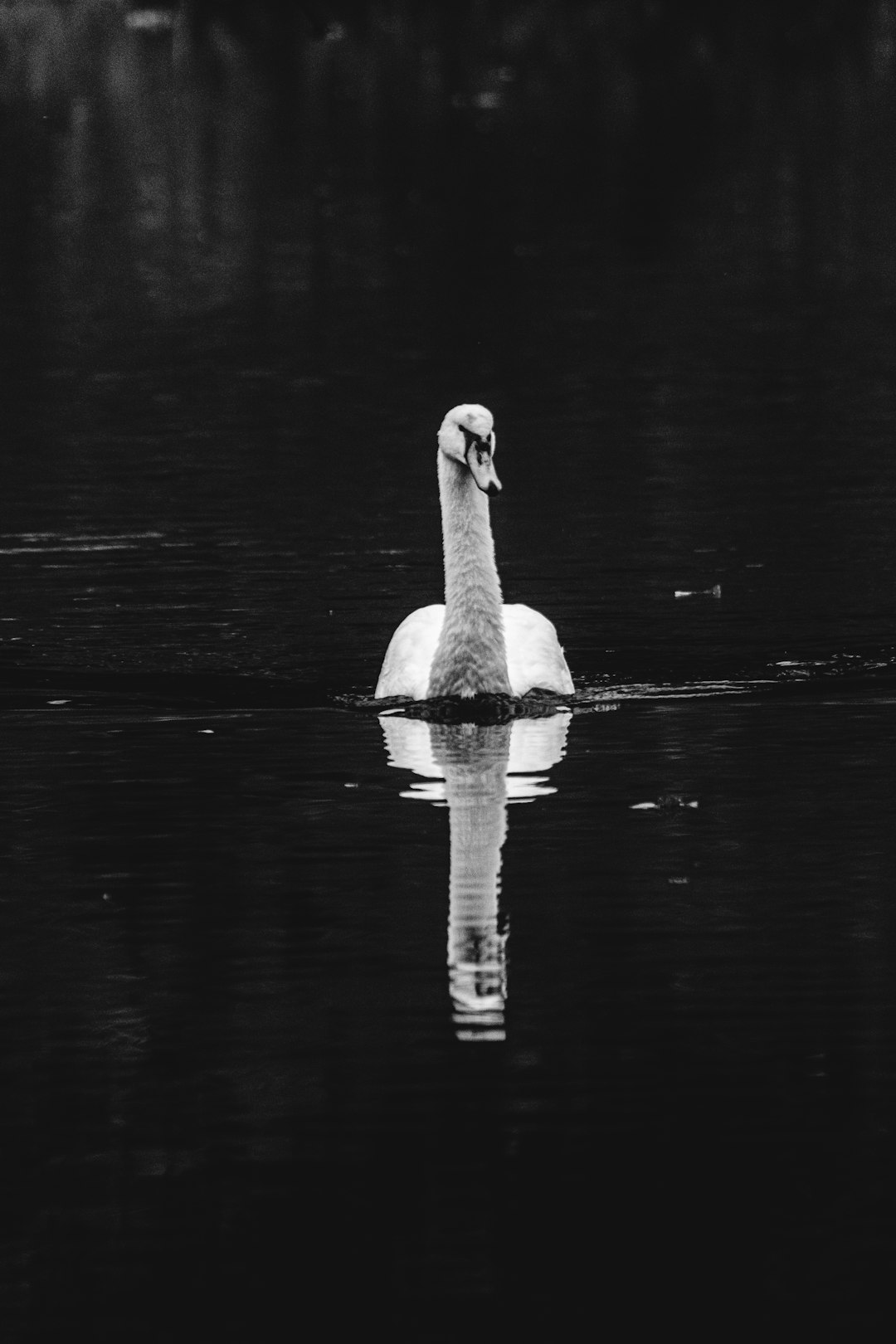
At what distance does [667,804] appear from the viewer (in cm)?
1252

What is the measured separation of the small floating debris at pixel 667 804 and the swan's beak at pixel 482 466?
2585 millimetres

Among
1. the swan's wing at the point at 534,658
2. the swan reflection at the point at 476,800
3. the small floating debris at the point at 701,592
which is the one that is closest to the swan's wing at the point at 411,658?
the swan reflection at the point at 476,800

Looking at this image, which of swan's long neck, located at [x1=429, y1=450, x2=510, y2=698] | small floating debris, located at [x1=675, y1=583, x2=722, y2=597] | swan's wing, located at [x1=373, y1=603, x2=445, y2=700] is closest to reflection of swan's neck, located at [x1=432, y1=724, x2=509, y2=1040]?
swan's long neck, located at [x1=429, y1=450, x2=510, y2=698]

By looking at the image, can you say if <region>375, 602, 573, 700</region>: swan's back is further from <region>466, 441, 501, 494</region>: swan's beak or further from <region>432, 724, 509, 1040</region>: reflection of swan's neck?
<region>466, 441, 501, 494</region>: swan's beak

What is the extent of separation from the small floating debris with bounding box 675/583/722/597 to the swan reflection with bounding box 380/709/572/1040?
3076 millimetres

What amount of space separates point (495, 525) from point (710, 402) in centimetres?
638

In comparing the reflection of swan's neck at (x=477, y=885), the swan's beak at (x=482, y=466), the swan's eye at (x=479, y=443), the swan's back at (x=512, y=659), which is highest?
the swan's eye at (x=479, y=443)

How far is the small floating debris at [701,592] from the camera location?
17.8 metres

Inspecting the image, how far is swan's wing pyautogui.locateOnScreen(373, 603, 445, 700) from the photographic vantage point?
49.3ft

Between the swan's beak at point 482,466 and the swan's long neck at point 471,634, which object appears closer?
the swan's beak at point 482,466

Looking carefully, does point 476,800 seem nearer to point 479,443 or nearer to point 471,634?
point 471,634

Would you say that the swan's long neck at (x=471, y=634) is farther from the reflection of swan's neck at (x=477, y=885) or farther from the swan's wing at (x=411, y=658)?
the reflection of swan's neck at (x=477, y=885)

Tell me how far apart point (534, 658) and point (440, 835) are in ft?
10.1

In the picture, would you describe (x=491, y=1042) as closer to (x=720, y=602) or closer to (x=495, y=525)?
(x=720, y=602)
